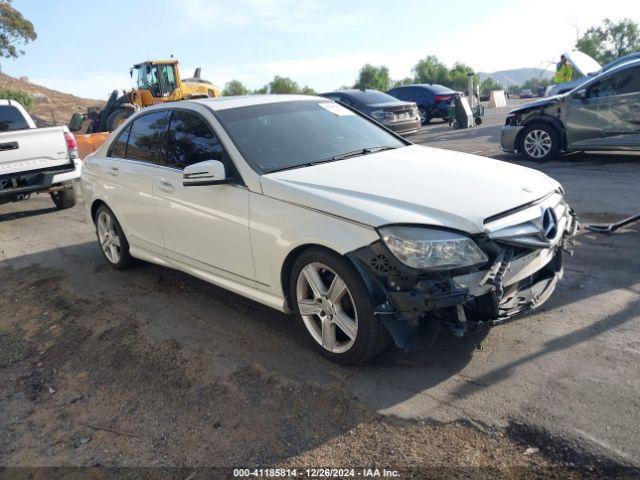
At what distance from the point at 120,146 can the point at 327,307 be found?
10.7 feet

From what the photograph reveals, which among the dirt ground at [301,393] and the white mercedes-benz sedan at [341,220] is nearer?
the dirt ground at [301,393]

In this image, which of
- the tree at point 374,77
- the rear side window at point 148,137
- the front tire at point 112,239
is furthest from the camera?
the tree at point 374,77

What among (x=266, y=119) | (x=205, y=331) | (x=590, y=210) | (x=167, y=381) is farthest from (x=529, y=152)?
(x=167, y=381)

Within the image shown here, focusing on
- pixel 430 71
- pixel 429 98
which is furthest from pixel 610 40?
pixel 429 98

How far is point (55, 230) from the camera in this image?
8.30 m

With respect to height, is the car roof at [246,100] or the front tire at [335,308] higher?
the car roof at [246,100]

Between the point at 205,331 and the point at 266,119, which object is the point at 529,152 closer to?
the point at 266,119

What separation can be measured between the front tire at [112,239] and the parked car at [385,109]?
941cm

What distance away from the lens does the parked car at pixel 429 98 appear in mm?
21266

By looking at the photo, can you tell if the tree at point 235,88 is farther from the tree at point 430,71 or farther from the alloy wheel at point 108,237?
the alloy wheel at point 108,237

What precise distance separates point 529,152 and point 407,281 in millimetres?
8256


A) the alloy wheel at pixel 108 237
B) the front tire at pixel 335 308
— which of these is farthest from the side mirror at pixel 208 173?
the alloy wheel at pixel 108 237

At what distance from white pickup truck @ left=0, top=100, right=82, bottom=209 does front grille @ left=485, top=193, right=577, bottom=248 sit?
7.90 m

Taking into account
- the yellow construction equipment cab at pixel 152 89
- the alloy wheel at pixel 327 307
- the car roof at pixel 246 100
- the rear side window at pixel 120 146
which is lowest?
the alloy wheel at pixel 327 307
